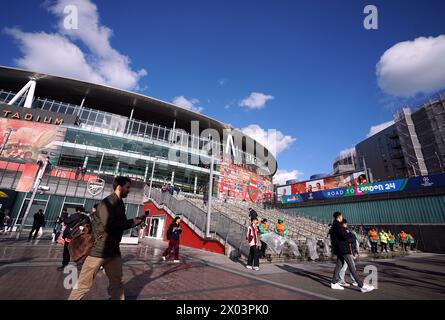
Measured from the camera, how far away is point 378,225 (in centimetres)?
1938

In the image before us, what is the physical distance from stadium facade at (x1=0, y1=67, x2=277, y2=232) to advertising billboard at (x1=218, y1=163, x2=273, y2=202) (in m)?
0.17

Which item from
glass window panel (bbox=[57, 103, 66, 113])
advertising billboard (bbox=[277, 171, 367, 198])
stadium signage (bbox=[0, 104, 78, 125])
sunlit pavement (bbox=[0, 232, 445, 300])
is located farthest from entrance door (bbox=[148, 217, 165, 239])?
glass window panel (bbox=[57, 103, 66, 113])

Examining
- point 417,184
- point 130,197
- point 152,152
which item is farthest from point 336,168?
point 130,197

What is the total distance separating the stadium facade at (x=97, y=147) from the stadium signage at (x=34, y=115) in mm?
104

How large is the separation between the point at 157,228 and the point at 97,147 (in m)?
18.7

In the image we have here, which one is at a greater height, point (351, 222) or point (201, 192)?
point (201, 192)

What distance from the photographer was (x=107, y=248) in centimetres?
292

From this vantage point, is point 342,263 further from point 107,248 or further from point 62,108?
point 62,108

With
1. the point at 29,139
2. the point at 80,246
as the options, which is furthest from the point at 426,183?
the point at 29,139

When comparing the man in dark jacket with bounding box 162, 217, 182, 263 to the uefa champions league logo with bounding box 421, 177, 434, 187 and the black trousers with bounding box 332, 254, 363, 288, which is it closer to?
the black trousers with bounding box 332, 254, 363, 288

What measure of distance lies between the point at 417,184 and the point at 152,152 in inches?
1251

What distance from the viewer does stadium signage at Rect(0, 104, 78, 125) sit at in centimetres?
2998

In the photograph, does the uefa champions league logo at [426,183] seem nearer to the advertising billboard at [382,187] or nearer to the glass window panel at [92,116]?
the advertising billboard at [382,187]
